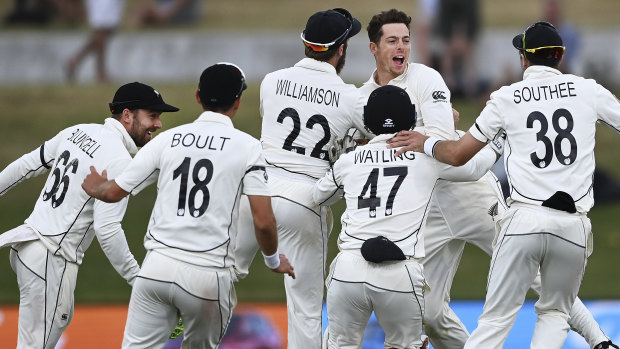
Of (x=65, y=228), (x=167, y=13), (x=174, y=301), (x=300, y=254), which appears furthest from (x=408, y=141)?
(x=167, y=13)

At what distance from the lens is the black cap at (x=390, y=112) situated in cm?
787

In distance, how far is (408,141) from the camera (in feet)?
25.7

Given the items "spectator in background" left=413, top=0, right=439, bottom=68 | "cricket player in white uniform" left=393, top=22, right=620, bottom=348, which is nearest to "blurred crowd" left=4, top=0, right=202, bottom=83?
"spectator in background" left=413, top=0, right=439, bottom=68

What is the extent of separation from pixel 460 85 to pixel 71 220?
41.1 feet

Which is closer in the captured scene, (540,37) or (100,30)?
(540,37)

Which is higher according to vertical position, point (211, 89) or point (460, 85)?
point (211, 89)

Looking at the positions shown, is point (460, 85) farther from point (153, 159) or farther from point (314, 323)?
point (153, 159)

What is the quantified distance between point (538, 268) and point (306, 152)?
191 cm

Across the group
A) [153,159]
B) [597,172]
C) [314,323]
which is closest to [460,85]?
[597,172]

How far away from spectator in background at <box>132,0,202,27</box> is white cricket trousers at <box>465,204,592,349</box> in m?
17.1

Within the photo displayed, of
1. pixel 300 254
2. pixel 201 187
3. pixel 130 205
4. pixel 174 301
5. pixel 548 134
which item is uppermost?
pixel 548 134

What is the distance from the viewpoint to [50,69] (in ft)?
76.3

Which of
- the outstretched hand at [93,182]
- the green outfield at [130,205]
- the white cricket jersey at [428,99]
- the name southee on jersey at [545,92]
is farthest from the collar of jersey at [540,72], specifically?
the green outfield at [130,205]

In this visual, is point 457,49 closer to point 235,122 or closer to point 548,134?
point 235,122
